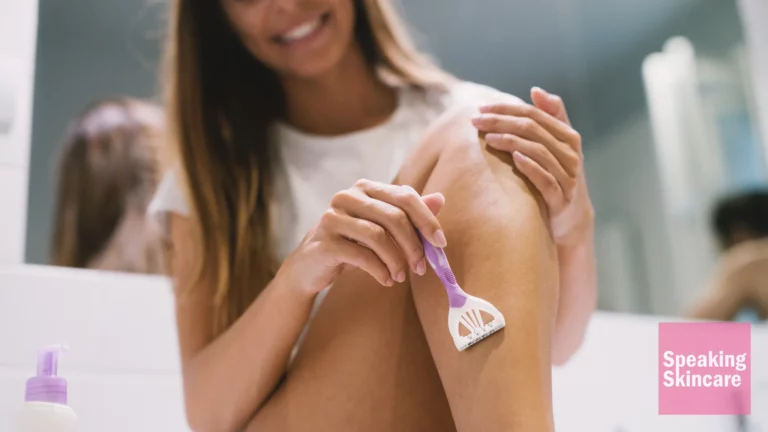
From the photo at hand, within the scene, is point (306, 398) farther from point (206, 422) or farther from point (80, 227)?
point (80, 227)

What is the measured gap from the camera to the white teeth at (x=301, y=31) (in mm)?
810

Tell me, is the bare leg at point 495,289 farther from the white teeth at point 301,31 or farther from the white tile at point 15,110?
the white tile at point 15,110

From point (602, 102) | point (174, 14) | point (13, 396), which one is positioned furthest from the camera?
point (602, 102)

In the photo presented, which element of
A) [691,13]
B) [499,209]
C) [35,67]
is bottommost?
[499,209]

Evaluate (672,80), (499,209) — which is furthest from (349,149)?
(672,80)

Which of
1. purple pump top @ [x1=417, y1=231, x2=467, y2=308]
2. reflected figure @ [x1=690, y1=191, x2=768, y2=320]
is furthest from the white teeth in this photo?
reflected figure @ [x1=690, y1=191, x2=768, y2=320]

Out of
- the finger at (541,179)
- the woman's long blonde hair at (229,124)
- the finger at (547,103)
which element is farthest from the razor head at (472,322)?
the woman's long blonde hair at (229,124)

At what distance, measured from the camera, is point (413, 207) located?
50 centimetres

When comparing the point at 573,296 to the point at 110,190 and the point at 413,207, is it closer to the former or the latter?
the point at 413,207

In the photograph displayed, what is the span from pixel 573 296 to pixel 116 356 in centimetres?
50

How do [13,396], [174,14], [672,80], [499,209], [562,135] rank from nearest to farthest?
[499,209] < [562,135] < [13,396] < [174,14] < [672,80]

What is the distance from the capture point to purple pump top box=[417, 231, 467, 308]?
0.48 metres

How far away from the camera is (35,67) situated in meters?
0.86

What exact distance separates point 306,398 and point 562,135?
29 centimetres
